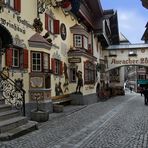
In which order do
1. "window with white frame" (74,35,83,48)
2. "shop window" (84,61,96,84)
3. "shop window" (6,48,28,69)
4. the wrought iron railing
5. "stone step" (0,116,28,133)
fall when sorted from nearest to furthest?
"stone step" (0,116,28,133)
the wrought iron railing
"shop window" (6,48,28,69)
"window with white frame" (74,35,83,48)
"shop window" (84,61,96,84)

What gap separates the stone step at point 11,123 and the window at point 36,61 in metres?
6.17

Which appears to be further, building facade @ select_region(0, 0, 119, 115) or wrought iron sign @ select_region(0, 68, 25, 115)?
building facade @ select_region(0, 0, 119, 115)

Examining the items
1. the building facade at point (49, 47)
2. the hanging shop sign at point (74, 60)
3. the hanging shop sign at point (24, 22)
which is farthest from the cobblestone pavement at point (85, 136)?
the hanging shop sign at point (74, 60)

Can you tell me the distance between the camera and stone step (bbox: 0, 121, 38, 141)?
36.2 ft

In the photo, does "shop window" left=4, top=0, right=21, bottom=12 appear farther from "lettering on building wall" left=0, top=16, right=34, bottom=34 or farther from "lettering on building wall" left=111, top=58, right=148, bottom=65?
"lettering on building wall" left=111, top=58, right=148, bottom=65

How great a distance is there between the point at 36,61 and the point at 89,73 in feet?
41.3

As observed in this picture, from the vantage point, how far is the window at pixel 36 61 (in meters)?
19.4

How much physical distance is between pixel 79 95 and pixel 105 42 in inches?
741

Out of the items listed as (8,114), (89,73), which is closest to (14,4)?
(8,114)

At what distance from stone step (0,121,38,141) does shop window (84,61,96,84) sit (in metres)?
16.5


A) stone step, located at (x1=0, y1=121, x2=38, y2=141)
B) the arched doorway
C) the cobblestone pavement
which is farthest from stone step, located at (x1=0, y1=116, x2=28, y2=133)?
the arched doorway

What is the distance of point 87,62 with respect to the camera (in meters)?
30.3

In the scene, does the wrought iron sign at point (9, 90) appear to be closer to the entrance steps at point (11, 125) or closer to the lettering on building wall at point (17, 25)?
the entrance steps at point (11, 125)

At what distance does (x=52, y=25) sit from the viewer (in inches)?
947
